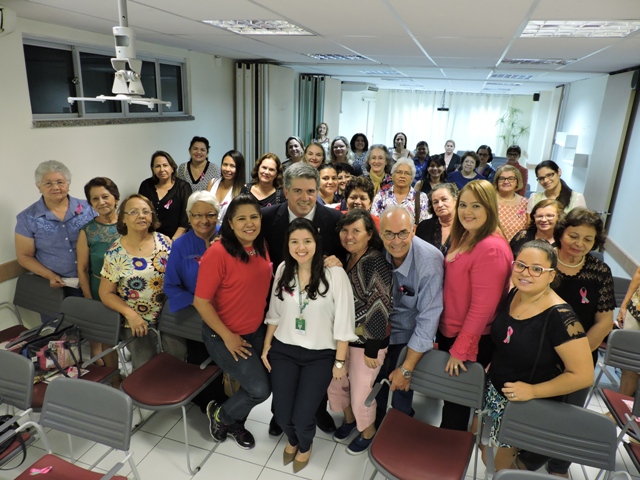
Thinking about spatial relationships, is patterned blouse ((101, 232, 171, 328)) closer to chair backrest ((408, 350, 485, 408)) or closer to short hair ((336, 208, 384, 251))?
short hair ((336, 208, 384, 251))

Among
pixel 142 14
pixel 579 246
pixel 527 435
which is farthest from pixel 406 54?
pixel 527 435

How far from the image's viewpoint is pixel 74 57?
13.0 ft

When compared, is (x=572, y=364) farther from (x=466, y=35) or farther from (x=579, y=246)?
(x=466, y=35)

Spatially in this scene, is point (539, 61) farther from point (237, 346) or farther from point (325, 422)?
point (237, 346)

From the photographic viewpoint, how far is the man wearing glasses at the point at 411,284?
7.41 feet

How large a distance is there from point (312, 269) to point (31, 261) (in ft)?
7.84

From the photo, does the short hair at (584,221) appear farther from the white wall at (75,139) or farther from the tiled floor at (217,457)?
the white wall at (75,139)

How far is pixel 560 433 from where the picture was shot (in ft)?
6.60

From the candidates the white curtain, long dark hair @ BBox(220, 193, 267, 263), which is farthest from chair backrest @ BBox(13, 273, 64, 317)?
the white curtain

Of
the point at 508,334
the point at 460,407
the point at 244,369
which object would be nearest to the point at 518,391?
the point at 508,334

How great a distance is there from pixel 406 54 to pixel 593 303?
3594 millimetres

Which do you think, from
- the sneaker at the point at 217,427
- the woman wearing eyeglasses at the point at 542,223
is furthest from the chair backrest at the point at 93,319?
the woman wearing eyeglasses at the point at 542,223

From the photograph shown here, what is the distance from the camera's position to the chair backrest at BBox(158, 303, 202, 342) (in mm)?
2809

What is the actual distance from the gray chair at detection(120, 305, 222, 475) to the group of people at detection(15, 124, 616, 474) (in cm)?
13
